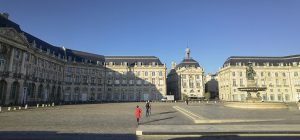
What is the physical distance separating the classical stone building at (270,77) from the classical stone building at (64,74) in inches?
1192

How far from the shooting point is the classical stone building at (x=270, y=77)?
94000 millimetres

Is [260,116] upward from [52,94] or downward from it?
downward

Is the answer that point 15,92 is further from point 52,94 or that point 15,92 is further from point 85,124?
point 85,124

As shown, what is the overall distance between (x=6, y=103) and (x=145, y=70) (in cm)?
6109

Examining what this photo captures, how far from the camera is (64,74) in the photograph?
271ft

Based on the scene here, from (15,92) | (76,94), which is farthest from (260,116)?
(76,94)

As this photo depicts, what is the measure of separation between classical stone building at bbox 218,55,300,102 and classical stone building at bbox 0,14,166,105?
30.3 meters

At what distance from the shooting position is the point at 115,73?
99.2 meters

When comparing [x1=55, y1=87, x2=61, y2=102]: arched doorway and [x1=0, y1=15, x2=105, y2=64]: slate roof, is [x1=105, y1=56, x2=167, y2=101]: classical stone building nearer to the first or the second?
[x1=0, y1=15, x2=105, y2=64]: slate roof

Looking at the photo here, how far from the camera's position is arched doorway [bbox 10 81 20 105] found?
5015cm

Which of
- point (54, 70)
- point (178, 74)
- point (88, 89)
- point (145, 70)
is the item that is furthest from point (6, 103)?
point (178, 74)

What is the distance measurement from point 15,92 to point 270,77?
94862 millimetres

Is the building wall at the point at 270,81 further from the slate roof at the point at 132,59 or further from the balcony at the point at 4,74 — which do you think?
the balcony at the point at 4,74

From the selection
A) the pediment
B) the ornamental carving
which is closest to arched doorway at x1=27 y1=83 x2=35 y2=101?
the pediment
